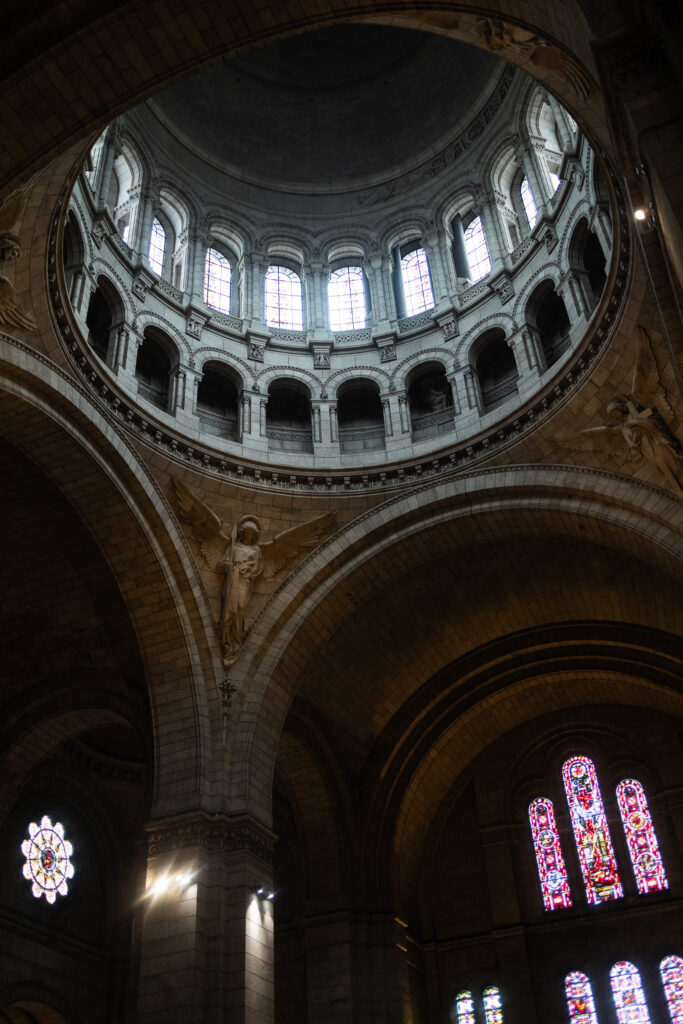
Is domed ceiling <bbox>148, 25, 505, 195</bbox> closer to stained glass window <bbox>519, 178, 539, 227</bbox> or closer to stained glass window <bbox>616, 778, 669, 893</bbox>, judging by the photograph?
stained glass window <bbox>519, 178, 539, 227</bbox>

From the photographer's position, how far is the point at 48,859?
21641 mm

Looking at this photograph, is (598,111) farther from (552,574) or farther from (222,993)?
(222,993)

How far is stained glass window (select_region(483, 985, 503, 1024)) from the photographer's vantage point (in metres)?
21.1

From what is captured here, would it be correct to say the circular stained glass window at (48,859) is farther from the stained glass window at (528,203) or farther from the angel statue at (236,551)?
the stained glass window at (528,203)

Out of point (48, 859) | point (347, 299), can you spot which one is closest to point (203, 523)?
point (347, 299)

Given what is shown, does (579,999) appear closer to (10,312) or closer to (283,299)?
(283,299)

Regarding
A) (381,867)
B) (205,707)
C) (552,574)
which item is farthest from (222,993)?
(552,574)

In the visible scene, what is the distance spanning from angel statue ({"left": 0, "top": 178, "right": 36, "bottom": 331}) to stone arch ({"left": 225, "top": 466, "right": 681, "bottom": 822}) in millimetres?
7026

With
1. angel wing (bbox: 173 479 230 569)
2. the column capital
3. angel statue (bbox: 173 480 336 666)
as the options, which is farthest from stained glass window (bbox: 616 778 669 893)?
angel wing (bbox: 173 479 230 569)

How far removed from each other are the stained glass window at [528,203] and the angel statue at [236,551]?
8542 mm

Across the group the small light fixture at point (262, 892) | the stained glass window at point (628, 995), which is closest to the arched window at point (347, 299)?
the small light fixture at point (262, 892)

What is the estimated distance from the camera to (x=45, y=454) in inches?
656

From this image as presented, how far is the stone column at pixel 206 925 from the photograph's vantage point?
14773mm

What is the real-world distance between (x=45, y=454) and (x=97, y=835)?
35.4ft
